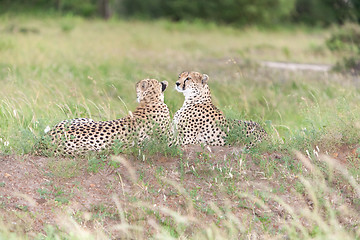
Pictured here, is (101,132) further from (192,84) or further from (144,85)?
(192,84)

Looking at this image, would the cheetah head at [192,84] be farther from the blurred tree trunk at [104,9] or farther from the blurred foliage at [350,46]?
the blurred tree trunk at [104,9]

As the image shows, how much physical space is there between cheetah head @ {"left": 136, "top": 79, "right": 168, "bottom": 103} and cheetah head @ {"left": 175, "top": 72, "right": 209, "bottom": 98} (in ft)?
1.40

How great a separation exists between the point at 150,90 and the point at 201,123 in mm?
637

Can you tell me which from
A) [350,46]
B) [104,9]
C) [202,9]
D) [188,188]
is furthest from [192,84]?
[202,9]

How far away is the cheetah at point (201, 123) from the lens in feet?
18.5

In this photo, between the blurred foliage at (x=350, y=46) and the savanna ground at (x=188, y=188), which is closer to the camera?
the savanna ground at (x=188, y=188)

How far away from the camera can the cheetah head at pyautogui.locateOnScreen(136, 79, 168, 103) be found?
561 cm

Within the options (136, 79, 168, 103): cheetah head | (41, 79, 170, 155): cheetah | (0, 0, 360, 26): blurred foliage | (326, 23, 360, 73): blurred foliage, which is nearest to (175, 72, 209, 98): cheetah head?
(136, 79, 168, 103): cheetah head

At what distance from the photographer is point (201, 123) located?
587 cm

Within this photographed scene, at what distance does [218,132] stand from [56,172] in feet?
5.59

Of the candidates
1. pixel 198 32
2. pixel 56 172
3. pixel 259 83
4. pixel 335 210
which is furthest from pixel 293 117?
pixel 198 32

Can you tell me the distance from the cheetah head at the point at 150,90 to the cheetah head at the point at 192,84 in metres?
0.43

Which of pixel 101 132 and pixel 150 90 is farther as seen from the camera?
pixel 150 90

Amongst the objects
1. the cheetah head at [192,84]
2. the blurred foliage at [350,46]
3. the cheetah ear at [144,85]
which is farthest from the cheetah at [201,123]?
the blurred foliage at [350,46]
